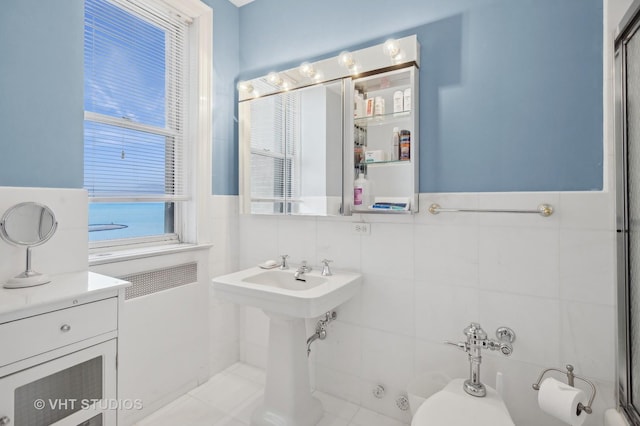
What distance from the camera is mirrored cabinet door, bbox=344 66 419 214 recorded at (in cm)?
165

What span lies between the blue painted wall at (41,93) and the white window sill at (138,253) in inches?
15.2

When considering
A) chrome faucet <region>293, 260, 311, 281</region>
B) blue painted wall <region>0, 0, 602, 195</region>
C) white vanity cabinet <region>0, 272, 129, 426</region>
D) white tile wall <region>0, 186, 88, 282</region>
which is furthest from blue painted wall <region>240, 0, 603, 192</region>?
white tile wall <region>0, 186, 88, 282</region>

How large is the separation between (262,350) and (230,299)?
2.67 feet

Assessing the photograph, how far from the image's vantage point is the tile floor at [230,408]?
1.76 m

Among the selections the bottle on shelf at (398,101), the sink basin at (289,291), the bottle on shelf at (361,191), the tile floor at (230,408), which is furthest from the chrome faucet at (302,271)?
the bottle on shelf at (398,101)

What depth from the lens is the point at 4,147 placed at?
1.30 meters

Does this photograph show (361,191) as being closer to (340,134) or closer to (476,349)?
(340,134)

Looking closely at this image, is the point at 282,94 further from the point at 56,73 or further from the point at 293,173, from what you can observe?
the point at 56,73

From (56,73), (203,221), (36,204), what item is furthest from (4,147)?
(203,221)

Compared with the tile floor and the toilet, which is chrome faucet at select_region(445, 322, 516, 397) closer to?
the toilet

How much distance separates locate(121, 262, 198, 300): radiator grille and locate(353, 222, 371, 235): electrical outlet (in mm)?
1065

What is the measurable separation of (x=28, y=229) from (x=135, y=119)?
84 cm

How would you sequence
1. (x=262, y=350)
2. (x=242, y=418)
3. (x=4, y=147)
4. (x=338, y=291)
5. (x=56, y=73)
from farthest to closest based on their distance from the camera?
(x=262, y=350) → (x=242, y=418) → (x=338, y=291) → (x=56, y=73) → (x=4, y=147)

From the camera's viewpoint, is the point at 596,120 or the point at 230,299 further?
the point at 230,299
